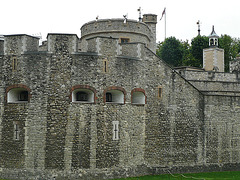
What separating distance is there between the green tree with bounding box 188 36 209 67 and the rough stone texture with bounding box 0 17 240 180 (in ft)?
97.6

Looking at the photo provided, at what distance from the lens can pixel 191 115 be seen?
22.5 m

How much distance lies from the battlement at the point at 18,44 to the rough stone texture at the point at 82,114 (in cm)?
5

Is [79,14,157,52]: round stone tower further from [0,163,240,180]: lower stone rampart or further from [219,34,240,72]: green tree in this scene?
[219,34,240,72]: green tree

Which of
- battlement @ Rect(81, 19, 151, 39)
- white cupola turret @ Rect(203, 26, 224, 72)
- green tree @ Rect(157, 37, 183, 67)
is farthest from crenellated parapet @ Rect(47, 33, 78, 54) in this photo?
green tree @ Rect(157, 37, 183, 67)

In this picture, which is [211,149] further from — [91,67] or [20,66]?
[20,66]

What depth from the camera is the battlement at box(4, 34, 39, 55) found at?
19000mm

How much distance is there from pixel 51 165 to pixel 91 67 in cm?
541

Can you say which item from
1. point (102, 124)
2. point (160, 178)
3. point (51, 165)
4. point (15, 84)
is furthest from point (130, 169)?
point (15, 84)

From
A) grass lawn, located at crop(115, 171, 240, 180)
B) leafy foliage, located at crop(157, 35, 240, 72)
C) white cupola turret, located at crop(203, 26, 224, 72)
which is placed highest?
leafy foliage, located at crop(157, 35, 240, 72)

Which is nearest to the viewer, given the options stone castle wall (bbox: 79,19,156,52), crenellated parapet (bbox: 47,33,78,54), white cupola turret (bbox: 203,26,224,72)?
crenellated parapet (bbox: 47,33,78,54)

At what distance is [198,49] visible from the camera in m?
50.1

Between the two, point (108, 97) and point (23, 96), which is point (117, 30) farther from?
point (23, 96)

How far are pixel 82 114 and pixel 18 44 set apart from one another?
4.94 metres

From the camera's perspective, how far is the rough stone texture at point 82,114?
18.6 metres
